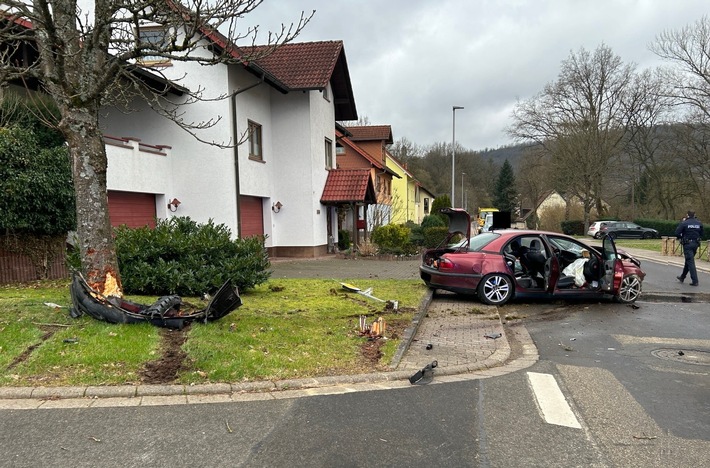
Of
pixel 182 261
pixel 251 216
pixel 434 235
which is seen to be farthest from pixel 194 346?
pixel 434 235

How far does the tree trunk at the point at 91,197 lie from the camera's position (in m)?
6.12

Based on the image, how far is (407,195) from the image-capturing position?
49.8 meters

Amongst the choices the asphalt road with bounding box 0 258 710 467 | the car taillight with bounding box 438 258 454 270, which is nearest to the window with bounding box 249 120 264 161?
the car taillight with bounding box 438 258 454 270

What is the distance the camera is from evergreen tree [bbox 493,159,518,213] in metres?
82.9

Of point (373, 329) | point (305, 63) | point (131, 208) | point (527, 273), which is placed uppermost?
point (305, 63)

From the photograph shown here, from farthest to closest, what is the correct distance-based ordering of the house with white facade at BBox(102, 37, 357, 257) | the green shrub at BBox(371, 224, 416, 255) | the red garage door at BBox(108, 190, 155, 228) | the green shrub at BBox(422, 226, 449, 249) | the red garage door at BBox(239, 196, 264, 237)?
the green shrub at BBox(422, 226, 449, 249) < the green shrub at BBox(371, 224, 416, 255) < the red garage door at BBox(239, 196, 264, 237) < the house with white facade at BBox(102, 37, 357, 257) < the red garage door at BBox(108, 190, 155, 228)

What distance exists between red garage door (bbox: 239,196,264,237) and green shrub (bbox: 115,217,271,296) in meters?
8.08

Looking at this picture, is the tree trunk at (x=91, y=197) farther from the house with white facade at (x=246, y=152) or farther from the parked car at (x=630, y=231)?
the parked car at (x=630, y=231)

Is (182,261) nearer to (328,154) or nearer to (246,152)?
(246,152)

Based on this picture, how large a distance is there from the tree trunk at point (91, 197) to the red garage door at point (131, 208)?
24.9 ft

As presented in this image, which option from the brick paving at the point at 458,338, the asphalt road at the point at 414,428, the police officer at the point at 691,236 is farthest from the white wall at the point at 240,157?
the police officer at the point at 691,236

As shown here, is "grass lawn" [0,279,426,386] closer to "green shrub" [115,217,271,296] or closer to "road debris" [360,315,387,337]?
"road debris" [360,315,387,337]

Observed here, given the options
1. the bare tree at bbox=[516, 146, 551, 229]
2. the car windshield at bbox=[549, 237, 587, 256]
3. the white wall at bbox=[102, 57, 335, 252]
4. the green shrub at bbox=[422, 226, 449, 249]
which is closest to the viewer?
the car windshield at bbox=[549, 237, 587, 256]

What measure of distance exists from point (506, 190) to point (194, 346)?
8315 cm
